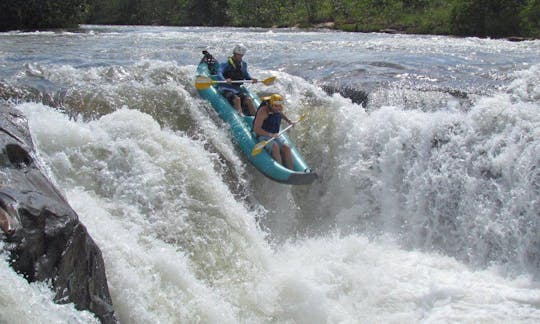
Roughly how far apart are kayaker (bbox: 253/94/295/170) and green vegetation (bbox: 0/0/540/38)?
14.6 metres

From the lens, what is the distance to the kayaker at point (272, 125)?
786 cm

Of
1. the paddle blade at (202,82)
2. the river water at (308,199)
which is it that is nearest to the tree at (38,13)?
the river water at (308,199)

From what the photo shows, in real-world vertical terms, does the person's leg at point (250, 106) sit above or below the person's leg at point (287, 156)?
above

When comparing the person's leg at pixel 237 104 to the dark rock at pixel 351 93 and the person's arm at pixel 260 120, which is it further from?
the dark rock at pixel 351 93

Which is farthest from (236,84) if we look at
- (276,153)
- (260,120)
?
(276,153)

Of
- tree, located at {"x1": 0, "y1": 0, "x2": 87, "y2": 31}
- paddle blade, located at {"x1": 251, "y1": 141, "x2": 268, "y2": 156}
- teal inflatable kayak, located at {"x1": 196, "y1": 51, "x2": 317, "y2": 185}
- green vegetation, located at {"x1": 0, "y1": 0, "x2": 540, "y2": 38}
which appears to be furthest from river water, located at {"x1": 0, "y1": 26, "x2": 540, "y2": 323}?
tree, located at {"x1": 0, "y1": 0, "x2": 87, "y2": 31}

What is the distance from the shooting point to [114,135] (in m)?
6.75

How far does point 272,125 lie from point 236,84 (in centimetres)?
153

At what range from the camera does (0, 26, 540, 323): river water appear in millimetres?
5730

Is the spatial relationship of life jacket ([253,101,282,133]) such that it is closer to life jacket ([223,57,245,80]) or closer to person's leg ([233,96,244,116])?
person's leg ([233,96,244,116])

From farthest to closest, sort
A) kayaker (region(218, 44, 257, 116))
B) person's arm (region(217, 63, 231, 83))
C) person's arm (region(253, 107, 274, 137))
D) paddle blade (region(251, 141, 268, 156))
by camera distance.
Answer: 1. person's arm (region(217, 63, 231, 83))
2. kayaker (region(218, 44, 257, 116))
3. person's arm (region(253, 107, 274, 137))
4. paddle blade (region(251, 141, 268, 156))

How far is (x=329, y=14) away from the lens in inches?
1104

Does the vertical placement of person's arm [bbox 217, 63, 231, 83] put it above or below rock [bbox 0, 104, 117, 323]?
above

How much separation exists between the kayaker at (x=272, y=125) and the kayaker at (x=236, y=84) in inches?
25.4
